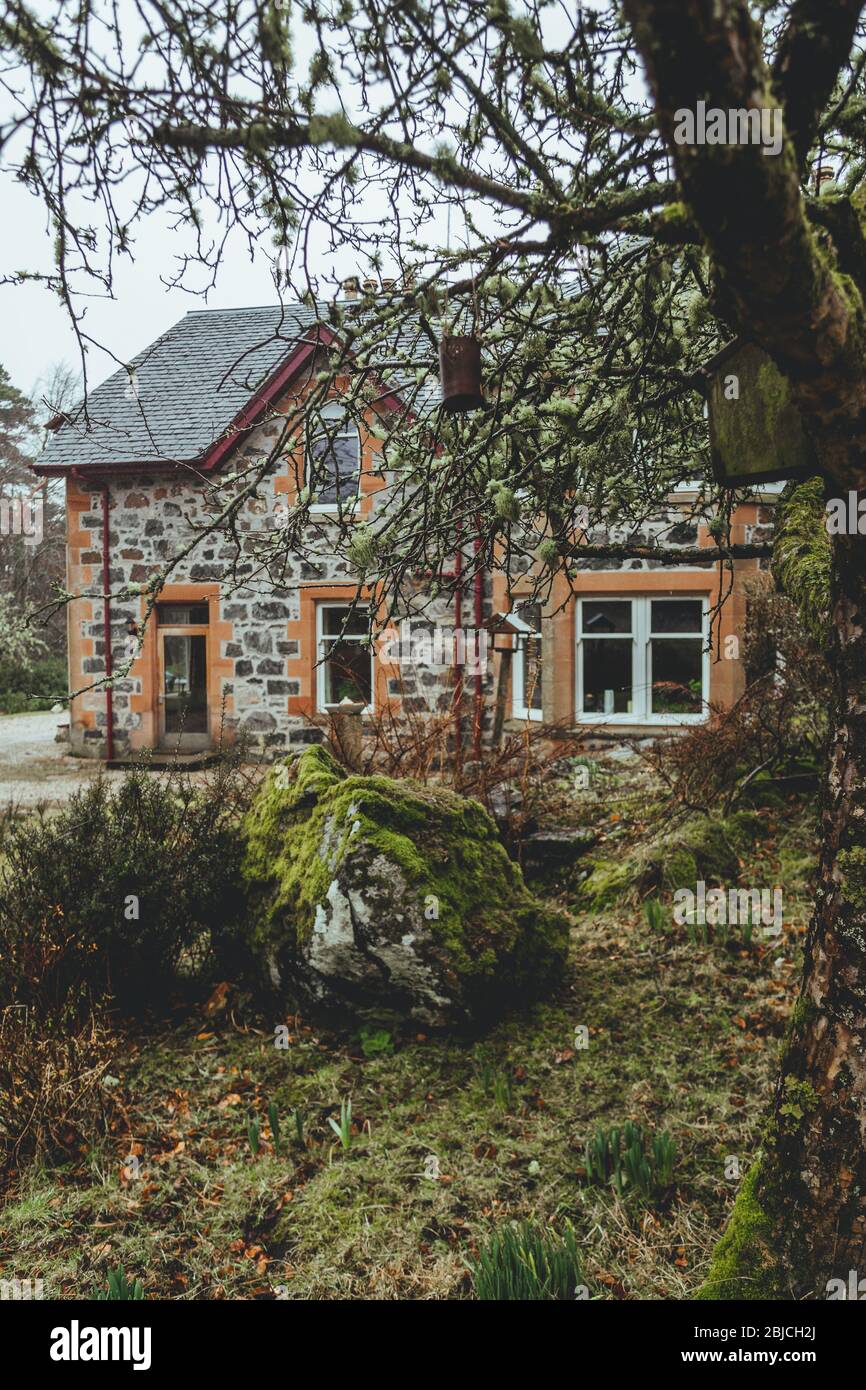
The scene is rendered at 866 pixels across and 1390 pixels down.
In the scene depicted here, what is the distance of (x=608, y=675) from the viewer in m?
12.7

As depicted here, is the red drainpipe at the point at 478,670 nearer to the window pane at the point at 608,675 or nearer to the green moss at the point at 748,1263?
the window pane at the point at 608,675

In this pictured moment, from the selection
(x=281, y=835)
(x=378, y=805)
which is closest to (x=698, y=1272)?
(x=378, y=805)

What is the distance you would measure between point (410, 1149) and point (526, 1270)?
4.11ft

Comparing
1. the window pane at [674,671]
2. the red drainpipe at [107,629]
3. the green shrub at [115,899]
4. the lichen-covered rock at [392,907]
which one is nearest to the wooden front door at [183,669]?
the red drainpipe at [107,629]

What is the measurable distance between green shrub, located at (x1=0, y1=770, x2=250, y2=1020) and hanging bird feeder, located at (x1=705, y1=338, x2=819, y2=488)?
3.70 meters

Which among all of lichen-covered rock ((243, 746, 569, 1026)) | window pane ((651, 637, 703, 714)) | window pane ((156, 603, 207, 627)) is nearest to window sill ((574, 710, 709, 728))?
window pane ((651, 637, 703, 714))

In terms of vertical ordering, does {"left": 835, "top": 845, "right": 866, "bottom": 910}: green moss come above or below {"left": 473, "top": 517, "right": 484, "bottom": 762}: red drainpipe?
below

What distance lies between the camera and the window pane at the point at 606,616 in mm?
12648

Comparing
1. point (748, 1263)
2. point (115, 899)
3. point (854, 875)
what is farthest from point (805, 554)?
point (115, 899)

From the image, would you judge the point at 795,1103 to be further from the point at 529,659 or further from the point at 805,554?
the point at 529,659

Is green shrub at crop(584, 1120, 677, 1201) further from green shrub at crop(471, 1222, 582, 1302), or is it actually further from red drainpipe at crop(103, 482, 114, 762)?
red drainpipe at crop(103, 482, 114, 762)

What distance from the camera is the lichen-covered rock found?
15.2ft

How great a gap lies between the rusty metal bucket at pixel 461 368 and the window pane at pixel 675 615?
10.1m
